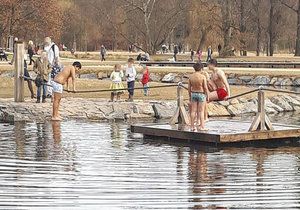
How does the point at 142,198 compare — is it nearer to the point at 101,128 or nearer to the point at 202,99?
the point at 202,99

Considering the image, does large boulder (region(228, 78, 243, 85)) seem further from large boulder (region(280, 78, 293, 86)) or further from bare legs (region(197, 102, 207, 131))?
bare legs (region(197, 102, 207, 131))

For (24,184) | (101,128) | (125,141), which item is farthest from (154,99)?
(24,184)

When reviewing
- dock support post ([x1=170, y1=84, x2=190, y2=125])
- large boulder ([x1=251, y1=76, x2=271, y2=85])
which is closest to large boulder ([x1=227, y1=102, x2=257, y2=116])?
dock support post ([x1=170, y1=84, x2=190, y2=125])

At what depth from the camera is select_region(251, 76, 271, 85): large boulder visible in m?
45.0

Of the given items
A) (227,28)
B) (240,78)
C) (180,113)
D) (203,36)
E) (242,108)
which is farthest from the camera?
(203,36)

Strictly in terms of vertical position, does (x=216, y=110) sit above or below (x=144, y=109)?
below

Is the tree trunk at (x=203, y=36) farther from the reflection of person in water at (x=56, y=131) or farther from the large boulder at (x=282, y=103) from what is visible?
the reflection of person in water at (x=56, y=131)

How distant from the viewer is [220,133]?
58.6ft

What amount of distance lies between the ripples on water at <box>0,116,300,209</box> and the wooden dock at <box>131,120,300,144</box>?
1.21 feet

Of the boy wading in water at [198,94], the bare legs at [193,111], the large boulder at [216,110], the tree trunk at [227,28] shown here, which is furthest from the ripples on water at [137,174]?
the tree trunk at [227,28]

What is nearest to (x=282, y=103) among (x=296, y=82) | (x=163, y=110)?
(x=163, y=110)

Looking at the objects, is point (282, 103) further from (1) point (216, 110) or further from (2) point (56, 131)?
(2) point (56, 131)

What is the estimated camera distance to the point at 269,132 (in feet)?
59.8

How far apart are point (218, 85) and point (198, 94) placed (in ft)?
2.41
